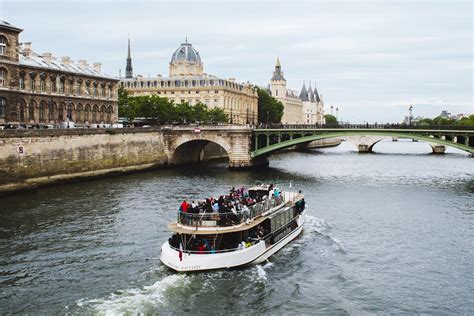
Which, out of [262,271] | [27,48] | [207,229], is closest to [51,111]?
[27,48]

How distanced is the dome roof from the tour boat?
119051 millimetres

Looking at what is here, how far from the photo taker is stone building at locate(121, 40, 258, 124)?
128625 mm

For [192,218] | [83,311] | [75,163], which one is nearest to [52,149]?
[75,163]

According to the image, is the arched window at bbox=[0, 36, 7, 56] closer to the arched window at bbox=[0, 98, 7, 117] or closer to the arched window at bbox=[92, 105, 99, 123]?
the arched window at bbox=[0, 98, 7, 117]

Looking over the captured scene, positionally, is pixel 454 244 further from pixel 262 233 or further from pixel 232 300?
pixel 232 300

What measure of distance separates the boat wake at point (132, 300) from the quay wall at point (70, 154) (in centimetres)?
2549

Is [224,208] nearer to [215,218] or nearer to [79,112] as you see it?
[215,218]

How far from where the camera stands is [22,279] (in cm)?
2375

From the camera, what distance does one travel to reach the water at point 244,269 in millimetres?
21625

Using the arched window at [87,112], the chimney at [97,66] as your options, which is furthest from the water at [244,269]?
the chimney at [97,66]

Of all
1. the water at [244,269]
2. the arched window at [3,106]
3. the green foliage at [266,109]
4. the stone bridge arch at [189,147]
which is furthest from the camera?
the green foliage at [266,109]

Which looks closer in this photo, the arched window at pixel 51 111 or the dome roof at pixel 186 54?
the arched window at pixel 51 111

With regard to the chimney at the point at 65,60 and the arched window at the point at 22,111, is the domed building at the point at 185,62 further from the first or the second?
the arched window at the point at 22,111

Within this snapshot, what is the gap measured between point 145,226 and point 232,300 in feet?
43.4
